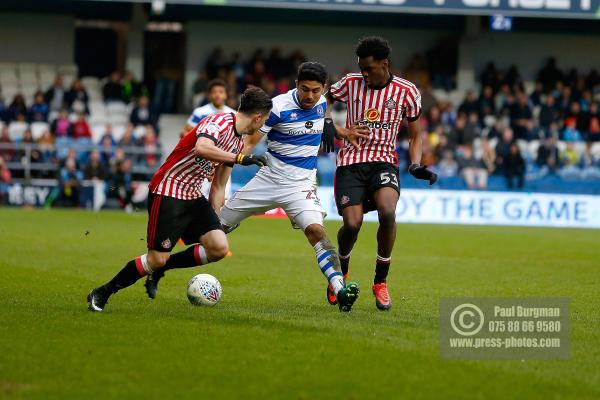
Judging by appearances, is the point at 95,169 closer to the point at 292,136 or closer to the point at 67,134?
the point at 67,134

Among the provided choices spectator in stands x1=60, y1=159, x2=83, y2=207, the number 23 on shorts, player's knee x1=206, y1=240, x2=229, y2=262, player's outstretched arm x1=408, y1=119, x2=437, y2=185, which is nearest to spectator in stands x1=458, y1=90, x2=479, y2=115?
spectator in stands x1=60, y1=159, x2=83, y2=207

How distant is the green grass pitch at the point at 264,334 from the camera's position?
6262 mm

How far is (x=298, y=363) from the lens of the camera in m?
6.95

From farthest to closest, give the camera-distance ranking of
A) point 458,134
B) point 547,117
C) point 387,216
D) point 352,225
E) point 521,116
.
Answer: point 547,117, point 521,116, point 458,134, point 352,225, point 387,216

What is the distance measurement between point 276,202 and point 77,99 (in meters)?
20.8

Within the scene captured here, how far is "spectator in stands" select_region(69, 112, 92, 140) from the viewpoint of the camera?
29219 millimetres

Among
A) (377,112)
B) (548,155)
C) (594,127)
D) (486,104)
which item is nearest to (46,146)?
(486,104)

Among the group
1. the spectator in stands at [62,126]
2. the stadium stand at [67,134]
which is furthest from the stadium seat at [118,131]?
the spectator in stands at [62,126]

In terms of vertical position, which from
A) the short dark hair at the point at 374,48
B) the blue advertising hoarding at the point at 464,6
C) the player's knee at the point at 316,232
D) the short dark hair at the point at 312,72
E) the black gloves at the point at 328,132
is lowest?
the player's knee at the point at 316,232

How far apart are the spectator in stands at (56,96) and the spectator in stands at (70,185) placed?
10.9 ft

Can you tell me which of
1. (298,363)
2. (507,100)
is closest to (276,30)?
(507,100)

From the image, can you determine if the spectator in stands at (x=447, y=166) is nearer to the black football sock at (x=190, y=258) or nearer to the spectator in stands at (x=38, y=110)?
the spectator in stands at (x=38, y=110)

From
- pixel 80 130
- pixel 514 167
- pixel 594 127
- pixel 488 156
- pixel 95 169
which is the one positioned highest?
pixel 594 127

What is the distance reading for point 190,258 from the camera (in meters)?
9.58
